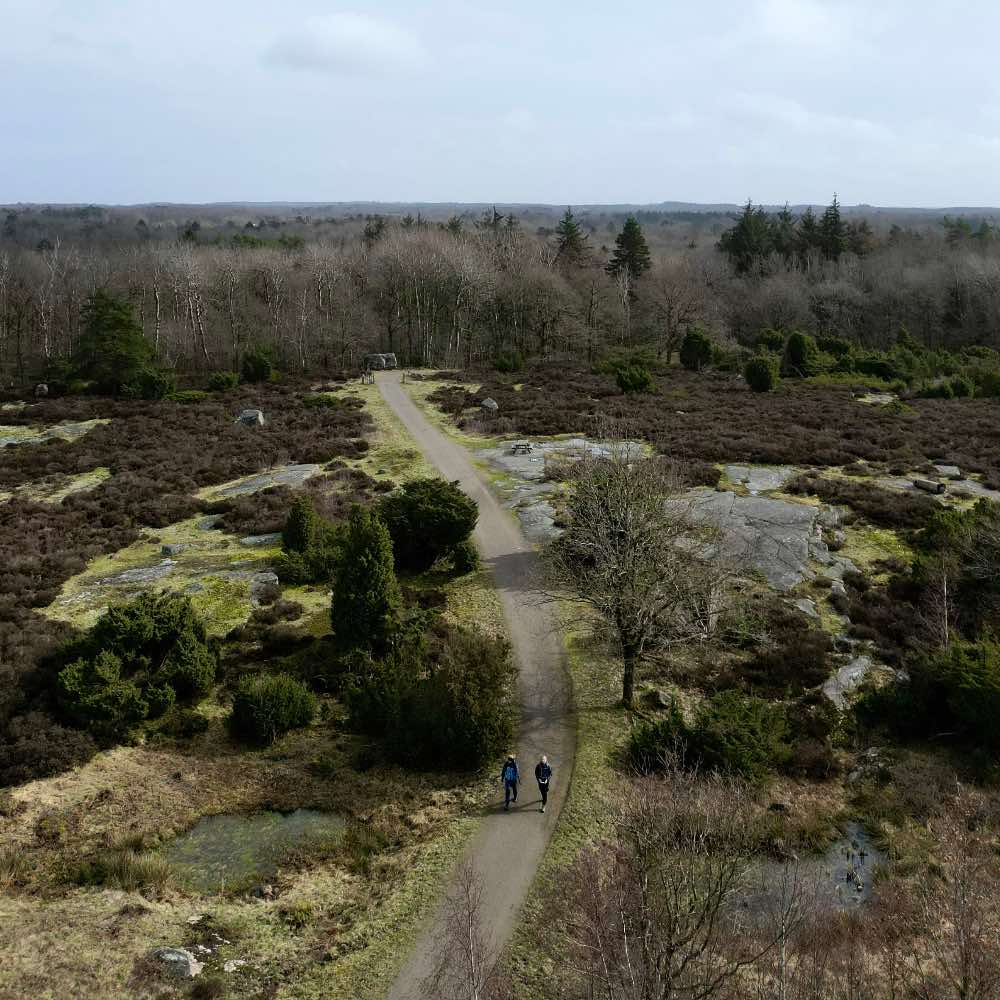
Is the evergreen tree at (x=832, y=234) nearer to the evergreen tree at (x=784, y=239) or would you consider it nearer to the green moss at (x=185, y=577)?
the evergreen tree at (x=784, y=239)

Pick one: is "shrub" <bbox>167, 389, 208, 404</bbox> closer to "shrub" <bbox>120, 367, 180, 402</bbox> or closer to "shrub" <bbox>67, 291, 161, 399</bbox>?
"shrub" <bbox>120, 367, 180, 402</bbox>

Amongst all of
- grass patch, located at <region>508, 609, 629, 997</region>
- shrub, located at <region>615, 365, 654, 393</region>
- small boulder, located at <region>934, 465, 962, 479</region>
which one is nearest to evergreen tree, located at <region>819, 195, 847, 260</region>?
shrub, located at <region>615, 365, 654, 393</region>

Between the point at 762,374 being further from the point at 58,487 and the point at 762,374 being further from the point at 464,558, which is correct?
the point at 58,487

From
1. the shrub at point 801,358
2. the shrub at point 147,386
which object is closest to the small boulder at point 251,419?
the shrub at point 147,386

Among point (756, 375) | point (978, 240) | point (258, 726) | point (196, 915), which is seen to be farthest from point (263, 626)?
point (978, 240)

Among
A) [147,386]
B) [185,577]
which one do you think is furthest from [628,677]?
[147,386]

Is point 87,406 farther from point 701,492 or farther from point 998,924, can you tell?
point 998,924
